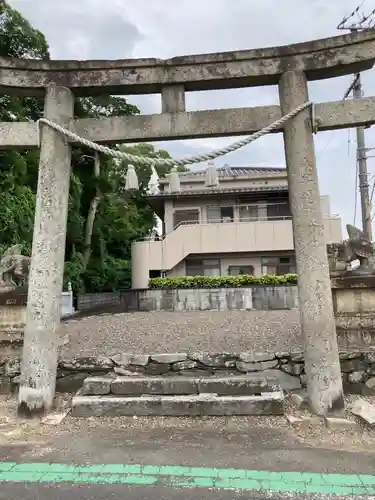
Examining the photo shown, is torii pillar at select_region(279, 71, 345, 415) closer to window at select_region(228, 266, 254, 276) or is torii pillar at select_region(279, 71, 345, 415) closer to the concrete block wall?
window at select_region(228, 266, 254, 276)

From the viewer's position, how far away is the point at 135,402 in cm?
473

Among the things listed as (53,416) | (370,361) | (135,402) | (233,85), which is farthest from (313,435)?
(233,85)

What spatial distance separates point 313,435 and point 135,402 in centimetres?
206

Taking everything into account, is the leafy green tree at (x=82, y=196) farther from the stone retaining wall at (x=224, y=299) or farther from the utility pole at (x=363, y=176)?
the utility pole at (x=363, y=176)

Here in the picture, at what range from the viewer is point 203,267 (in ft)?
72.3

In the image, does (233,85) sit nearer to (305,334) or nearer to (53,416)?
(305,334)

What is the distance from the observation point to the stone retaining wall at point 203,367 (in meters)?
5.34

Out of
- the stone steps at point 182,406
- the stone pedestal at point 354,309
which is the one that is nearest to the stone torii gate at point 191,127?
the stone steps at point 182,406

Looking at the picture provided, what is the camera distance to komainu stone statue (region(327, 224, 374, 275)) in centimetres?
560

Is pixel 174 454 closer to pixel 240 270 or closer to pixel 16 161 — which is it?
pixel 16 161

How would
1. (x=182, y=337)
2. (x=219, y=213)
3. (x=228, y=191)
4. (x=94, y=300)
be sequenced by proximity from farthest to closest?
(x=94, y=300)
(x=219, y=213)
(x=228, y=191)
(x=182, y=337)

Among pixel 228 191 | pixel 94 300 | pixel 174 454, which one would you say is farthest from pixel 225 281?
pixel 174 454

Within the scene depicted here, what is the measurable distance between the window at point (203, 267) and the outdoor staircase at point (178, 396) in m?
16.6

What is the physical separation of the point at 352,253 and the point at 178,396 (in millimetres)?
3178
